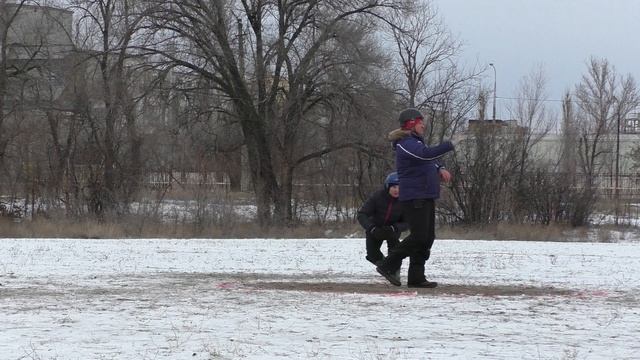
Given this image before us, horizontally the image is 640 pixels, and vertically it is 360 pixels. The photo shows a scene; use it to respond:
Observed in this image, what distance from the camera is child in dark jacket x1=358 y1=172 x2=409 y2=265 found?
819cm

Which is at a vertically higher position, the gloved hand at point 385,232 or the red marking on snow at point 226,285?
the gloved hand at point 385,232

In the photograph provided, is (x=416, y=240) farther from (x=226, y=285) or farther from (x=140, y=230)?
(x=140, y=230)

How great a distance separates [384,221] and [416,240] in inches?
27.0

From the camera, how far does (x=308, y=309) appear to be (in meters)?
6.46

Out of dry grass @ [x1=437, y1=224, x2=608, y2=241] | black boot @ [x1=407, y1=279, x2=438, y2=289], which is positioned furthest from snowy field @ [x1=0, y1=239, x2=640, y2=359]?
dry grass @ [x1=437, y1=224, x2=608, y2=241]

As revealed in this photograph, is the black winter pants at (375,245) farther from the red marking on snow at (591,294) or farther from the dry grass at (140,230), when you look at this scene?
the dry grass at (140,230)

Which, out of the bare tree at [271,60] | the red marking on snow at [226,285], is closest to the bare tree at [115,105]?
the bare tree at [271,60]

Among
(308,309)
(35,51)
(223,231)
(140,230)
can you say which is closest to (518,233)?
(223,231)

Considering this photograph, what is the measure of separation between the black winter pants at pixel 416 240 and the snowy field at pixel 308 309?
34 cm

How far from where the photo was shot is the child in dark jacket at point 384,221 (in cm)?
819

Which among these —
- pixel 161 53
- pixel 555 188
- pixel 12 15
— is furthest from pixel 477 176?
pixel 12 15

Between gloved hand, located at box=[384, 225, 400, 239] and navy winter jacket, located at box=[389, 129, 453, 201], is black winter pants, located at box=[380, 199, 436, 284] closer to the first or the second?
navy winter jacket, located at box=[389, 129, 453, 201]

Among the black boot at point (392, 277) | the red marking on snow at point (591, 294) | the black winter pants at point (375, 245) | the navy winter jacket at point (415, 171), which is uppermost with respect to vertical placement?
the navy winter jacket at point (415, 171)

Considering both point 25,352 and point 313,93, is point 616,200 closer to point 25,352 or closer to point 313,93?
point 313,93
